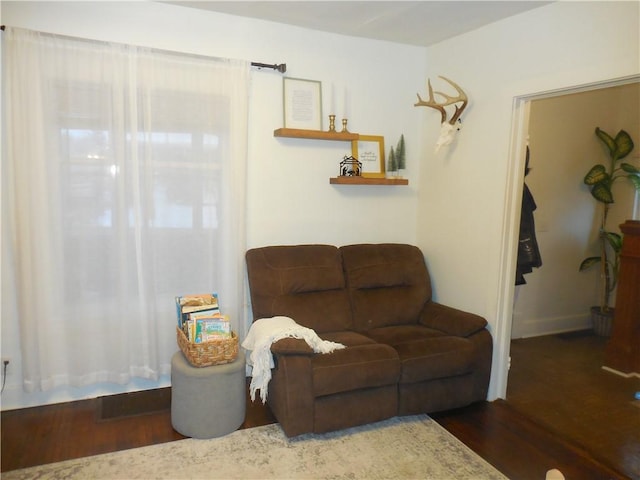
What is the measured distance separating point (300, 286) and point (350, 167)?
3.36ft

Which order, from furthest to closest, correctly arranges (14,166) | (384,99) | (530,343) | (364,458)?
1. (530,343)
2. (384,99)
3. (14,166)
4. (364,458)

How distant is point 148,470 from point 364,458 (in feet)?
Answer: 3.61

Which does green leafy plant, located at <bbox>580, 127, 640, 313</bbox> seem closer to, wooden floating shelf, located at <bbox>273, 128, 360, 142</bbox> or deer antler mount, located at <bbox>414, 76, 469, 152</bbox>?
deer antler mount, located at <bbox>414, 76, 469, 152</bbox>

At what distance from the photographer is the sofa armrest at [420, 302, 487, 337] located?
3.00 meters

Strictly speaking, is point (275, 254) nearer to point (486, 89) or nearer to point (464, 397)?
point (464, 397)

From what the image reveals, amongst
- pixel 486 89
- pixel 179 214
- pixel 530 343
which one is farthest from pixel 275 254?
pixel 530 343

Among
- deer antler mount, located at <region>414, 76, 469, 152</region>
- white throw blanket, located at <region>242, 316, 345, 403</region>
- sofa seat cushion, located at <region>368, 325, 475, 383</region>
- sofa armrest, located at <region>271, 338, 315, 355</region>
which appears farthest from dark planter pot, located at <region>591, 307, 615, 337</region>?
sofa armrest, located at <region>271, 338, 315, 355</region>

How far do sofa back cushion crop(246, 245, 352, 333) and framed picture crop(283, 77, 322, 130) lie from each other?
2.95 feet

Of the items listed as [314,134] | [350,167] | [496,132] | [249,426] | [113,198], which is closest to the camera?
[249,426]

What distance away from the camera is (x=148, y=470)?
226cm

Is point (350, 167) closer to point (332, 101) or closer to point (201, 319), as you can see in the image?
point (332, 101)

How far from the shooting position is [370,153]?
3.58 meters

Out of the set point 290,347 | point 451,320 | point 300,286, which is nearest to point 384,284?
point 451,320

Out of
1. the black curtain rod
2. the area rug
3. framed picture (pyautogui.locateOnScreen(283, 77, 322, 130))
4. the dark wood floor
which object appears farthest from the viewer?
framed picture (pyautogui.locateOnScreen(283, 77, 322, 130))
